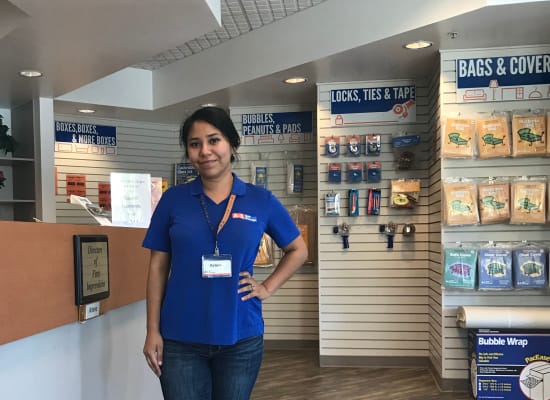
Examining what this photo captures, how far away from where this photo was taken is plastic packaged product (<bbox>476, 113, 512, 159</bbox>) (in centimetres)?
405

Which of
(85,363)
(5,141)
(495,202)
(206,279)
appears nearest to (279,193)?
(495,202)

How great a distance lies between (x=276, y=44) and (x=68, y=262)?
145 inches

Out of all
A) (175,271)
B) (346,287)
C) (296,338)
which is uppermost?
(175,271)

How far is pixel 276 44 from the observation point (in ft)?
15.8

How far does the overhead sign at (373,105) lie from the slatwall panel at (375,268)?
0.18 feet

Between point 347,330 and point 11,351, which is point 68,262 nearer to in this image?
point 11,351

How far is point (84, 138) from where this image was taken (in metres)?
6.65

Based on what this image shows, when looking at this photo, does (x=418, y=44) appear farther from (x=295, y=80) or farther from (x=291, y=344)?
(x=291, y=344)

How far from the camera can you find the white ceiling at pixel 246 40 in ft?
11.5

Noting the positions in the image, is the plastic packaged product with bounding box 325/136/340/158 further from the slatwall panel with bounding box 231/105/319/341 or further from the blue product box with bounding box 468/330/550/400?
the blue product box with bounding box 468/330/550/400

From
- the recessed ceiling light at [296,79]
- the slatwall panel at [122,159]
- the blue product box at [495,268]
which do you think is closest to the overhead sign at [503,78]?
the blue product box at [495,268]

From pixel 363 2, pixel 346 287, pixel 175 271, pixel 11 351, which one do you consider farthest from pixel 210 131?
pixel 346 287

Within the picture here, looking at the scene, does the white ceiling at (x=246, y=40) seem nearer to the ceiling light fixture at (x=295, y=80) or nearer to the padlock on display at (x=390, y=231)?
the ceiling light fixture at (x=295, y=80)

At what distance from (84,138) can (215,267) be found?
5620 millimetres
